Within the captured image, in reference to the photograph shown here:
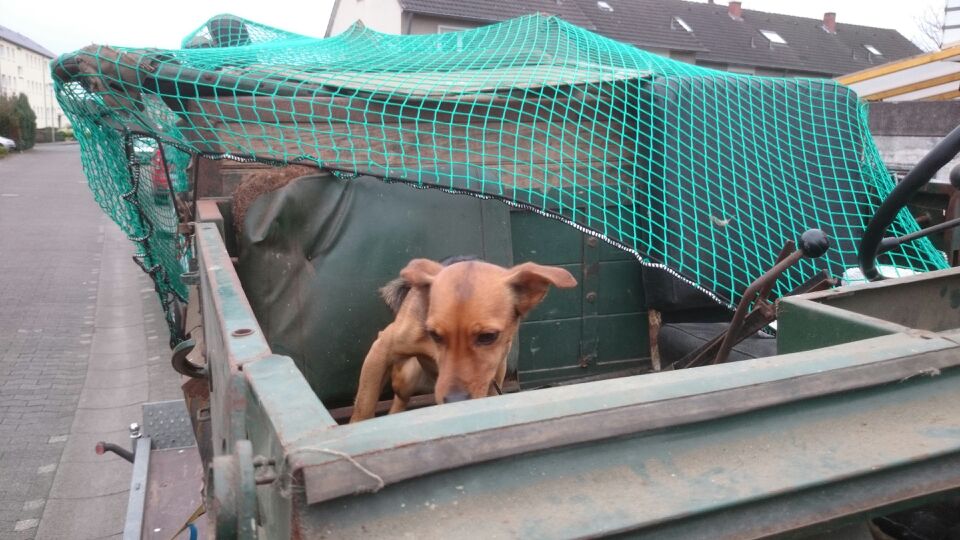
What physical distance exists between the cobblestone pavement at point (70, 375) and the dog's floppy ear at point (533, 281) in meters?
2.92

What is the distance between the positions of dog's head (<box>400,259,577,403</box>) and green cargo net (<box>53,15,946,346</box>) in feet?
1.32

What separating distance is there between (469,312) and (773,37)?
32.0 metres

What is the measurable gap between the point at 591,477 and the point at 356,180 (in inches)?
92.2

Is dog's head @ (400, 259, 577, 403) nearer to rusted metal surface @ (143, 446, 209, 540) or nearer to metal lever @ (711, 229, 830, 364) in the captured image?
metal lever @ (711, 229, 830, 364)

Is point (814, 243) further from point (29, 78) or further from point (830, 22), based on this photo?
point (29, 78)

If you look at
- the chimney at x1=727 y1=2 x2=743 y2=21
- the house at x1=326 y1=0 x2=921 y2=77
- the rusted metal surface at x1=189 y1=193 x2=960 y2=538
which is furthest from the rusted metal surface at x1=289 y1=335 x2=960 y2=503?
the chimney at x1=727 y1=2 x2=743 y2=21

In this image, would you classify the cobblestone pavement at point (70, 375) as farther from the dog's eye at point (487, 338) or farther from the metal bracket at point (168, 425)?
the dog's eye at point (487, 338)

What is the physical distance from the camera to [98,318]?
8.37 meters

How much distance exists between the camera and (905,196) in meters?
1.87

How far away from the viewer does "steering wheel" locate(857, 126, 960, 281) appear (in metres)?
1.77

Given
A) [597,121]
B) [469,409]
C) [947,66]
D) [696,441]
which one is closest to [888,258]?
[597,121]

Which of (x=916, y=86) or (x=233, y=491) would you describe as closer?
(x=233, y=491)

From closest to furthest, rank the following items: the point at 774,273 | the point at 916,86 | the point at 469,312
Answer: the point at 774,273
the point at 469,312
the point at 916,86

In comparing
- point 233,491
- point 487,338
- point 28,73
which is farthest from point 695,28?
point 28,73
